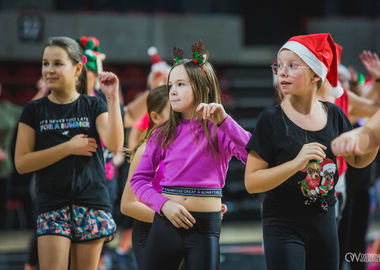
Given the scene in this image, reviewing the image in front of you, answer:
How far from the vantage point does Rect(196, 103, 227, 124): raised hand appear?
7.83 feet

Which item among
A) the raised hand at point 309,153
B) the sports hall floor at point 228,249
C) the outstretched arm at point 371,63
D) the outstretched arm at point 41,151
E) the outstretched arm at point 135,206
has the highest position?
the outstretched arm at point 371,63

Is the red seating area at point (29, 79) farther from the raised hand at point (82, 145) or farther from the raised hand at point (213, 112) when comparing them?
the raised hand at point (213, 112)

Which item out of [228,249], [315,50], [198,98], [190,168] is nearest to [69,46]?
[198,98]

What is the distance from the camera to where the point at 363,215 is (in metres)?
4.26

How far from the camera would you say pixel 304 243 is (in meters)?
2.45

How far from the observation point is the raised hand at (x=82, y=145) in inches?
117

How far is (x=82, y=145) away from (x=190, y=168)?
0.71 meters

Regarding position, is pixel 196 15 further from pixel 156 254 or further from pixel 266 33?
pixel 156 254

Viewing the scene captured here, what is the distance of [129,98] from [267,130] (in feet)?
26.1

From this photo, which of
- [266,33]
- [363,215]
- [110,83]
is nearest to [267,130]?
[110,83]

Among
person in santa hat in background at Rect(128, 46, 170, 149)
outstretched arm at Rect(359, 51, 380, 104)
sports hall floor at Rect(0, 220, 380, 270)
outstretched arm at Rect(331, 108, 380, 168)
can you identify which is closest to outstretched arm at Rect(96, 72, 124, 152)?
person in santa hat in background at Rect(128, 46, 170, 149)

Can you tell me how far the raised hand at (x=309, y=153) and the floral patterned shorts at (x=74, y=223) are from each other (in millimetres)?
1245

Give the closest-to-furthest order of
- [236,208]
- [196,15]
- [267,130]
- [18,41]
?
[267,130]
[236,208]
[18,41]
[196,15]

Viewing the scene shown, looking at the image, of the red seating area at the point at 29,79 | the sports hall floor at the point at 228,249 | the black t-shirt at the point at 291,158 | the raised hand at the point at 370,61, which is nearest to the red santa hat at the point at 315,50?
the black t-shirt at the point at 291,158
